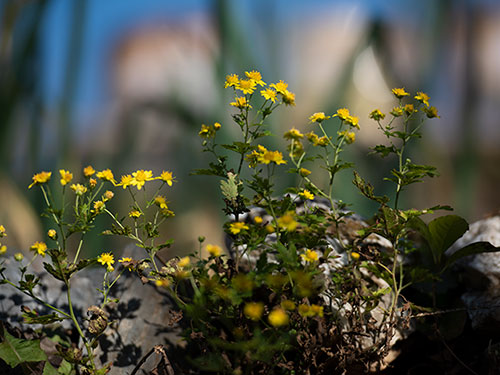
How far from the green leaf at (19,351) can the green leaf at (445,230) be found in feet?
3.58

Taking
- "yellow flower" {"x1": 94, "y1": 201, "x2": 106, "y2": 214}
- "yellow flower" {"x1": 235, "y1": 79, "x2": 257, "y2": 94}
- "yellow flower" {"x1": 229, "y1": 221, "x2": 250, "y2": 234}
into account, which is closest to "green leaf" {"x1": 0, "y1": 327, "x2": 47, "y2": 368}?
"yellow flower" {"x1": 94, "y1": 201, "x2": 106, "y2": 214}

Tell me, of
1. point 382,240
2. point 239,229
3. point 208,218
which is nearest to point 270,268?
point 239,229

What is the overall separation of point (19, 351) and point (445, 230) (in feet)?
3.86

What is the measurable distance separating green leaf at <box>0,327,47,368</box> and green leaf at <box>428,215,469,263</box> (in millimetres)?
1091

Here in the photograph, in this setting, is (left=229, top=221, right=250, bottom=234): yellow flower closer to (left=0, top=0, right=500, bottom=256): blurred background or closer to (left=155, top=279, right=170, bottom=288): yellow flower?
(left=155, top=279, right=170, bottom=288): yellow flower

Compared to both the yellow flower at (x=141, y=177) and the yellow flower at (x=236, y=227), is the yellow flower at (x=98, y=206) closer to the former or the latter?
the yellow flower at (x=141, y=177)

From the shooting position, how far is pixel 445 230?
132 centimetres

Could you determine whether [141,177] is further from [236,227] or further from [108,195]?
[236,227]

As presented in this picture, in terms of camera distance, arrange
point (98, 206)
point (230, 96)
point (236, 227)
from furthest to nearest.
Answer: point (230, 96) → point (98, 206) → point (236, 227)

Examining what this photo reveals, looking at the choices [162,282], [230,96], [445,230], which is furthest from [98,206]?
[230,96]

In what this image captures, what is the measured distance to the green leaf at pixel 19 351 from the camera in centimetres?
114

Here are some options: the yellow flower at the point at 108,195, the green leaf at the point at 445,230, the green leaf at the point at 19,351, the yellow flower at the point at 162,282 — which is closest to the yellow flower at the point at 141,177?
the yellow flower at the point at 108,195

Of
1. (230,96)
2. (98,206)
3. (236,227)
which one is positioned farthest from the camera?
(230,96)

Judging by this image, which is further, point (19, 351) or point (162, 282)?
point (19, 351)
